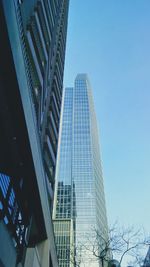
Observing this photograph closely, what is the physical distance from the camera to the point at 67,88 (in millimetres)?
198125

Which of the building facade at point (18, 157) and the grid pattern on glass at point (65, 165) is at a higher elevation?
the grid pattern on glass at point (65, 165)

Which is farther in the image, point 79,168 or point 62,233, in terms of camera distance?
point 79,168

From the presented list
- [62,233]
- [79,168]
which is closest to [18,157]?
A: [62,233]

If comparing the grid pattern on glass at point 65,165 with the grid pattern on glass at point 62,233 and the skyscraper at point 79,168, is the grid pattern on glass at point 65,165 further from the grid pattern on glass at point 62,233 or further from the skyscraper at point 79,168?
the grid pattern on glass at point 62,233

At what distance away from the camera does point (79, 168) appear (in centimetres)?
15112

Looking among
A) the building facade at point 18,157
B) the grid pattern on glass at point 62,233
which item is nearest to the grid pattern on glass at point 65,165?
the grid pattern on glass at point 62,233

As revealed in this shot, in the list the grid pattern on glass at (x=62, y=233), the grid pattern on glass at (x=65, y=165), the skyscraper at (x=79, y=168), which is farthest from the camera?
the grid pattern on glass at (x=65, y=165)

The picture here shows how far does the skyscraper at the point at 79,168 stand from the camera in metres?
129

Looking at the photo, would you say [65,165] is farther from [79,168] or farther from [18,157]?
[18,157]

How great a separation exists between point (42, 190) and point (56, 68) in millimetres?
23170

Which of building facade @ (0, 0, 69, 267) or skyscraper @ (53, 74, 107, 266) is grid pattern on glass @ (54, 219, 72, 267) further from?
building facade @ (0, 0, 69, 267)

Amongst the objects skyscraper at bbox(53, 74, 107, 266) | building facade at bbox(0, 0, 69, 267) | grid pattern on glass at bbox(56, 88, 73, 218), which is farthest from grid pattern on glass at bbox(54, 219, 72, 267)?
building facade at bbox(0, 0, 69, 267)

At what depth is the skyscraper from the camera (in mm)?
129375

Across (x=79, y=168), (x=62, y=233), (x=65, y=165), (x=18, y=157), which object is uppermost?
(x=65, y=165)
